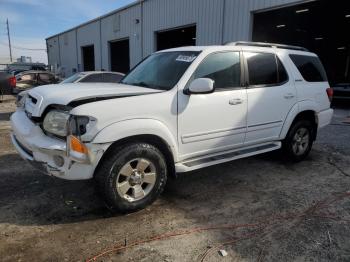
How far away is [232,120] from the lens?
166 inches

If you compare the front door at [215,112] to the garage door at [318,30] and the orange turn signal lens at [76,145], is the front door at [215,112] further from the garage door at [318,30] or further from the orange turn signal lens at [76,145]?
the garage door at [318,30]

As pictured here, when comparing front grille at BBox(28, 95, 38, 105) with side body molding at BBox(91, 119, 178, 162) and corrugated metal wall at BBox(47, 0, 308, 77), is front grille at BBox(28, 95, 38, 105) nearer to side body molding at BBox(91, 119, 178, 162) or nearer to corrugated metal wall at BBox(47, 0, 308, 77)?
side body molding at BBox(91, 119, 178, 162)

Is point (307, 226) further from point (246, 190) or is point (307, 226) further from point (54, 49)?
point (54, 49)

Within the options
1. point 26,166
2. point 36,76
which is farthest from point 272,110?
point 36,76

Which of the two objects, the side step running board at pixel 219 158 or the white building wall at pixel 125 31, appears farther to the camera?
the white building wall at pixel 125 31

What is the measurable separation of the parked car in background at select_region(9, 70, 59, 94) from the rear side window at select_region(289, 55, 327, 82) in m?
12.6

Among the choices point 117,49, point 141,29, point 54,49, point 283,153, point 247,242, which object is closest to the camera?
point 247,242

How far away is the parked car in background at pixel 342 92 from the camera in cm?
1352

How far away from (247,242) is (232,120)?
66.6 inches

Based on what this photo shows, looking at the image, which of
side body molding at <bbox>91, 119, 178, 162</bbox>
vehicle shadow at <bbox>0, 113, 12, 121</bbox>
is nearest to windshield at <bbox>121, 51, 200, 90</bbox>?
side body molding at <bbox>91, 119, 178, 162</bbox>

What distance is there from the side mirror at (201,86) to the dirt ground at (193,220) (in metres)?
1.38

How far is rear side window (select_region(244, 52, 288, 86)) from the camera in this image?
4488 mm

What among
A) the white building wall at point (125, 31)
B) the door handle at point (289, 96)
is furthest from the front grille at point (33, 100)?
the white building wall at point (125, 31)

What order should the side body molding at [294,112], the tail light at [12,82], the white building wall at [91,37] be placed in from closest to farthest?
the side body molding at [294,112] < the tail light at [12,82] < the white building wall at [91,37]
